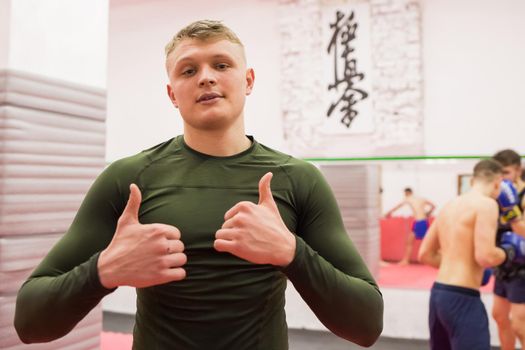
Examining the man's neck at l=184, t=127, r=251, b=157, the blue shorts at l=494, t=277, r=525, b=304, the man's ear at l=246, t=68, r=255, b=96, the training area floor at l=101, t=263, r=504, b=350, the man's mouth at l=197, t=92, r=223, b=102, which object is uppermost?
the man's ear at l=246, t=68, r=255, b=96

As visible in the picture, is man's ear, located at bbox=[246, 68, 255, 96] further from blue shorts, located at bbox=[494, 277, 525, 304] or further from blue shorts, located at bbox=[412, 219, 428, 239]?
blue shorts, located at bbox=[412, 219, 428, 239]

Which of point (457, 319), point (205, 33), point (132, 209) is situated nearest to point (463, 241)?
point (457, 319)

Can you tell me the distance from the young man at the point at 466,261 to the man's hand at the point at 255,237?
179cm

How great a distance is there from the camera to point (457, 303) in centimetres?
242

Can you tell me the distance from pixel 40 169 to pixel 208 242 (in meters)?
1.12

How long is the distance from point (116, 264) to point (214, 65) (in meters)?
0.49

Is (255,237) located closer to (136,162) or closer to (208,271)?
(208,271)

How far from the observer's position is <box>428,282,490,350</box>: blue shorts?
92.3 inches

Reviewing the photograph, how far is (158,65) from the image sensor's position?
590 centimetres

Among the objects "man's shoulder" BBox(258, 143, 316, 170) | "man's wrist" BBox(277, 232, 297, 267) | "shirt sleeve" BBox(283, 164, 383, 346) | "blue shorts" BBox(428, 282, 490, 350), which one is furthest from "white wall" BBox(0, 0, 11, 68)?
"blue shorts" BBox(428, 282, 490, 350)

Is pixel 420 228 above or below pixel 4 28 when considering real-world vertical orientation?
below

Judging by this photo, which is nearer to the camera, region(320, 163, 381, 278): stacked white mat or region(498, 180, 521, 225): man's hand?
region(498, 180, 521, 225): man's hand

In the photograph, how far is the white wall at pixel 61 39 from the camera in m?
1.83

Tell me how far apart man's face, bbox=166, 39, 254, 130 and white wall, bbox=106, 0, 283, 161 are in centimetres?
426
